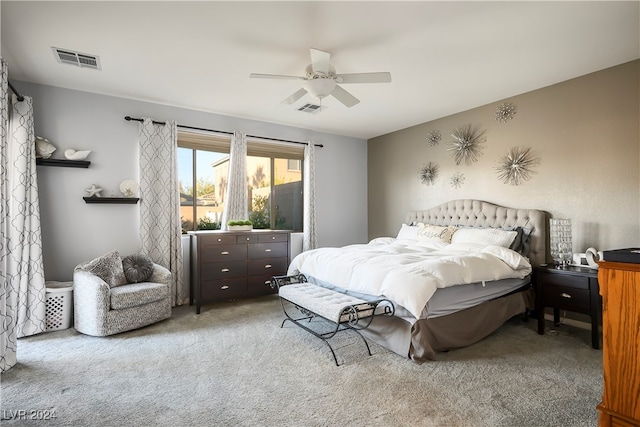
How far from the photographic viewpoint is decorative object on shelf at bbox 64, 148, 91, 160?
12.7 feet

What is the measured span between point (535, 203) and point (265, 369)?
145 inches

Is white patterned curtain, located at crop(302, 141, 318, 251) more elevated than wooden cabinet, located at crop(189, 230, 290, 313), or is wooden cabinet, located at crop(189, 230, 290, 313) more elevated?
white patterned curtain, located at crop(302, 141, 318, 251)

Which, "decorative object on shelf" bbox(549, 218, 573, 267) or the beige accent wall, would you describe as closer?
the beige accent wall

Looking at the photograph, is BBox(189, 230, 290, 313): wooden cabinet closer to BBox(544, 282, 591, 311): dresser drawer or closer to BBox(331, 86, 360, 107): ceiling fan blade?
BBox(331, 86, 360, 107): ceiling fan blade

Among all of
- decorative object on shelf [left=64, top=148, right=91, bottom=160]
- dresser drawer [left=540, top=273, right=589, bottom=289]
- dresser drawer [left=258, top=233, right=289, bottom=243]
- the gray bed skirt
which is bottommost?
the gray bed skirt

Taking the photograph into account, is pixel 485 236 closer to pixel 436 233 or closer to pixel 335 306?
pixel 436 233

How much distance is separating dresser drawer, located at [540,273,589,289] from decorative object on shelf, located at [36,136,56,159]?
555 centimetres

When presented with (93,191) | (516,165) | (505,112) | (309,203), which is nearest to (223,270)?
(93,191)

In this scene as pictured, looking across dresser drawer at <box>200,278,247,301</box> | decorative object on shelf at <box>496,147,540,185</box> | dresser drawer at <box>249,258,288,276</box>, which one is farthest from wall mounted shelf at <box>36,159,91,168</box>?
decorative object on shelf at <box>496,147,540,185</box>

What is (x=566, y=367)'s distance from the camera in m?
2.66

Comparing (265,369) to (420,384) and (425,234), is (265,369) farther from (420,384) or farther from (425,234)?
(425,234)

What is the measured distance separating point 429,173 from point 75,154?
4.90 metres

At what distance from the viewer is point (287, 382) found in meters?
2.44

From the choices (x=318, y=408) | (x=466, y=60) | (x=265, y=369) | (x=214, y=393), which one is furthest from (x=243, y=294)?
(x=466, y=60)
